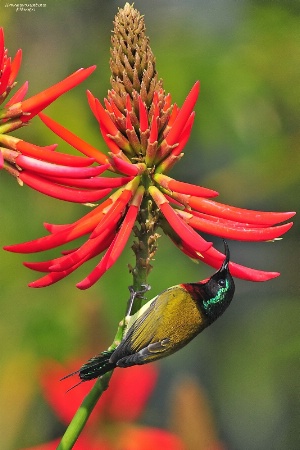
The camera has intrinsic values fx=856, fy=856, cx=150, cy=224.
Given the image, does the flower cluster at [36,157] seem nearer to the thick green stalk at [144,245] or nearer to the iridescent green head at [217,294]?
the thick green stalk at [144,245]

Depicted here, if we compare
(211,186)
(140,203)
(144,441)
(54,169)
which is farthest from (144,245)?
(211,186)

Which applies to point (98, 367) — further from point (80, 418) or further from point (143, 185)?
point (143, 185)

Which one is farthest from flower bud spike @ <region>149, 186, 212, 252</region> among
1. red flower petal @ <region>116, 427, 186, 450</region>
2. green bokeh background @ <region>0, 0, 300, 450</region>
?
green bokeh background @ <region>0, 0, 300, 450</region>

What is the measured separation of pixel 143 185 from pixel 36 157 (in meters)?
0.28

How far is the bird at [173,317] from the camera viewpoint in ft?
5.25

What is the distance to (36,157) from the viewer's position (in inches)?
52.1

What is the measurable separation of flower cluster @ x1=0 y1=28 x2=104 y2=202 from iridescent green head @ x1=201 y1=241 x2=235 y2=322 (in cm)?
39

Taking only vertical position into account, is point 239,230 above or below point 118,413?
above

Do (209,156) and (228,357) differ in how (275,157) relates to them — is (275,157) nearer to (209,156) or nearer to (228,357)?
(209,156)

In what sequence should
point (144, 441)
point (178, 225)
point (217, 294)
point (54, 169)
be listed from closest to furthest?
point (54, 169) → point (178, 225) → point (217, 294) → point (144, 441)

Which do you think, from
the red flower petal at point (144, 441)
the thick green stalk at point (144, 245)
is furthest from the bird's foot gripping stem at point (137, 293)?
the red flower petal at point (144, 441)

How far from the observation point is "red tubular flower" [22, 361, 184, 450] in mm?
2336

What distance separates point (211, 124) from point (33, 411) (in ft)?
4.68

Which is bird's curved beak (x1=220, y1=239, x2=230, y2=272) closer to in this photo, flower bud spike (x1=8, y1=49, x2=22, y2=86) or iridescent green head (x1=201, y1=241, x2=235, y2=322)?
iridescent green head (x1=201, y1=241, x2=235, y2=322)
